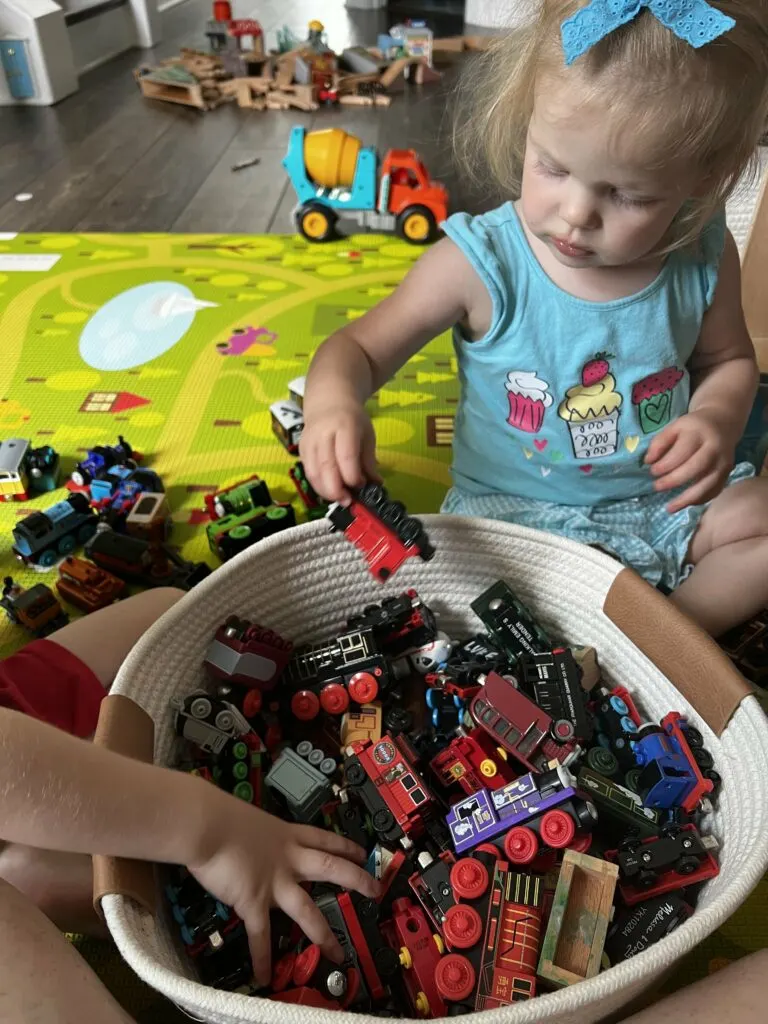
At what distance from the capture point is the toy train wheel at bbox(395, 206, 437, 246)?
1.61 meters

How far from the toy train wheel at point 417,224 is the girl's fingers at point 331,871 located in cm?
135

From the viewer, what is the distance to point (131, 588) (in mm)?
933

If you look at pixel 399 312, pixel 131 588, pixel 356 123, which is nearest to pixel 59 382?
pixel 131 588

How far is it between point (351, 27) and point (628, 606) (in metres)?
3.45

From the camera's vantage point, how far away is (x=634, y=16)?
0.49 meters

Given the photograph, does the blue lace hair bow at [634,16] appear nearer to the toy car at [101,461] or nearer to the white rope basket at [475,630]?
the white rope basket at [475,630]

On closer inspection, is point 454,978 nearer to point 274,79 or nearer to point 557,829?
point 557,829

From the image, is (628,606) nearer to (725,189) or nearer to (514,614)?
(514,614)

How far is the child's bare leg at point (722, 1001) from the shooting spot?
459mm

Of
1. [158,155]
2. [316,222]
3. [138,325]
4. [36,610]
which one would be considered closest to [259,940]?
[36,610]

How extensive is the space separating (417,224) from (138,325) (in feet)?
2.04

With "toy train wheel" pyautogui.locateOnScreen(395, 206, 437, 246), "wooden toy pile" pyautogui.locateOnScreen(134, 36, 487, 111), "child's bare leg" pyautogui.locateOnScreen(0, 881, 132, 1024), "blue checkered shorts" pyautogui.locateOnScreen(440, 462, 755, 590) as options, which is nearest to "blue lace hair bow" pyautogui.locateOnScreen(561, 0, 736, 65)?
"blue checkered shorts" pyautogui.locateOnScreen(440, 462, 755, 590)

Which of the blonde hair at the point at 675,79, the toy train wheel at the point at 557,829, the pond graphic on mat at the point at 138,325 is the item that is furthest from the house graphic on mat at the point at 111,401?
the toy train wheel at the point at 557,829

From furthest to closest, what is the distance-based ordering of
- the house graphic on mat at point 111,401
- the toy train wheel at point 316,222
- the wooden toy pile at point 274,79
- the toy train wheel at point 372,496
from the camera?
the wooden toy pile at point 274,79, the toy train wheel at point 316,222, the house graphic on mat at point 111,401, the toy train wheel at point 372,496
